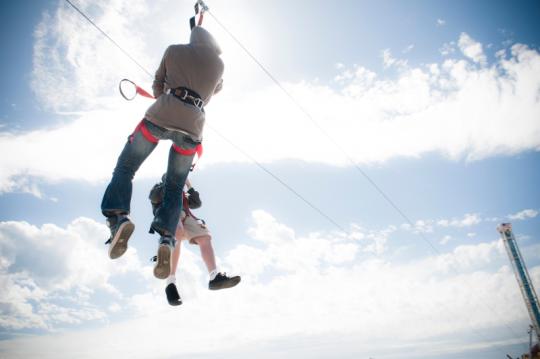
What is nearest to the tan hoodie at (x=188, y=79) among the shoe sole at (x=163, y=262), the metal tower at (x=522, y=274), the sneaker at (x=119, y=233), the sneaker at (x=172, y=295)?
the sneaker at (x=119, y=233)

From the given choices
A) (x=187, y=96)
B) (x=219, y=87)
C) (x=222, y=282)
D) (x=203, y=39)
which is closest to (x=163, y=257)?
(x=222, y=282)

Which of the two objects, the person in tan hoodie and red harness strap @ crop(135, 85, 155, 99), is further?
red harness strap @ crop(135, 85, 155, 99)

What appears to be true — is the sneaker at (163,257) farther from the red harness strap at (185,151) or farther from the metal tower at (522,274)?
the metal tower at (522,274)

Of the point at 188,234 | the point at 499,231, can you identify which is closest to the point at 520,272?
the point at 499,231

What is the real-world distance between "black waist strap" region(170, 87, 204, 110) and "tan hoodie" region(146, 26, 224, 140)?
2.3 inches

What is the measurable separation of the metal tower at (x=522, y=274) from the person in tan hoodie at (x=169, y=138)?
60226mm

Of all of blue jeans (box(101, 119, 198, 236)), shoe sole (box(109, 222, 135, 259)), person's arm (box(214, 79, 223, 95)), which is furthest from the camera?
person's arm (box(214, 79, 223, 95))

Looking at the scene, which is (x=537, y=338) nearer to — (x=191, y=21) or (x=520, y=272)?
(x=520, y=272)

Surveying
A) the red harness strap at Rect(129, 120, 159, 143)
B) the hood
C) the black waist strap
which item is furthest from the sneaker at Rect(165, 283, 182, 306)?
the hood

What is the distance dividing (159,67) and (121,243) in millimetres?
1925

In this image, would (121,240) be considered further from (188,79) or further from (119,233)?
(188,79)

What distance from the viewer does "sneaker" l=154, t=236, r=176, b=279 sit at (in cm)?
302

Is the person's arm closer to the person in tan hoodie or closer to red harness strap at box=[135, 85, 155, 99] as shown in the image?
the person in tan hoodie

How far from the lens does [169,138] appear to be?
3186mm
